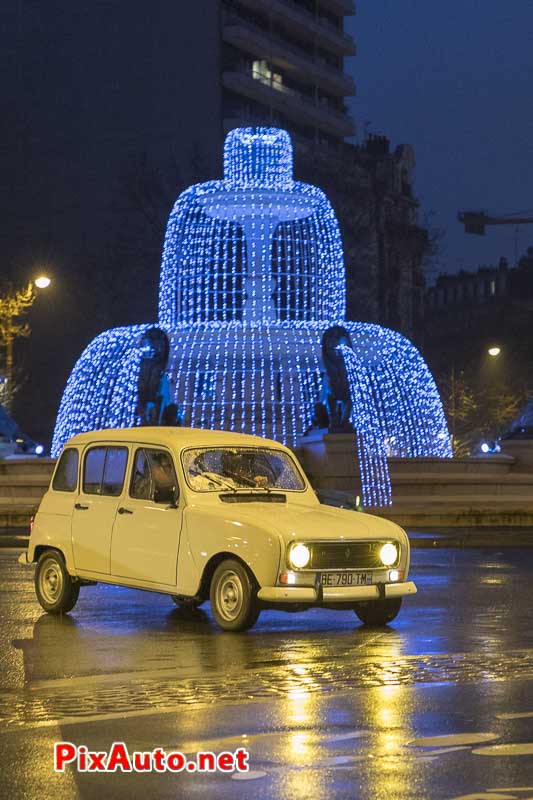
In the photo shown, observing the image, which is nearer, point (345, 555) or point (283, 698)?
point (283, 698)

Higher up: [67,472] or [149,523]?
[67,472]

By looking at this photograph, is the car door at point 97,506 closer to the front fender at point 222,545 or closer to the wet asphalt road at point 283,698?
the wet asphalt road at point 283,698

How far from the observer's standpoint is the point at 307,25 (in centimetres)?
9550

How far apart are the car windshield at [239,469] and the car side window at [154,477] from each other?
15 cm

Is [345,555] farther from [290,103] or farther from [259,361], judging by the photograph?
[290,103]

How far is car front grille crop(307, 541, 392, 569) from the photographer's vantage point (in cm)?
1209

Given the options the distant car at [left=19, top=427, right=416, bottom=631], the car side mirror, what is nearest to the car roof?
the distant car at [left=19, top=427, right=416, bottom=631]

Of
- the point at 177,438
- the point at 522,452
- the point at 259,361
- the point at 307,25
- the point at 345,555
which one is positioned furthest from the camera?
the point at 307,25

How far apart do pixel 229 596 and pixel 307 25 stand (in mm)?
86519

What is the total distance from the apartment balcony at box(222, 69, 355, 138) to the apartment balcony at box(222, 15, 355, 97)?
4.09ft

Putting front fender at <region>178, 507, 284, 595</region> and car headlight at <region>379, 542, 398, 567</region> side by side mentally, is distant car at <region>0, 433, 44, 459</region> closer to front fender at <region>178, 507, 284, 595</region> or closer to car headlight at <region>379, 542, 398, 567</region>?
front fender at <region>178, 507, 284, 595</region>

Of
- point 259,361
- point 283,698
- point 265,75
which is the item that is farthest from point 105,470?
point 265,75

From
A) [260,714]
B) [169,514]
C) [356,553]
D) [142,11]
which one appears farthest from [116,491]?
[142,11]

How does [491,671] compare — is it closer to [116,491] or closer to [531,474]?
[116,491]
